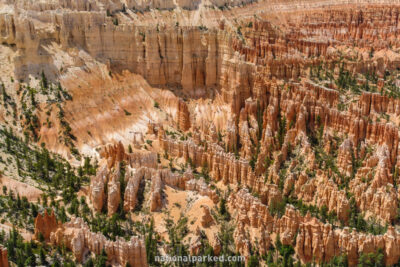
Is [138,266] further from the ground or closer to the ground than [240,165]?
closer to the ground

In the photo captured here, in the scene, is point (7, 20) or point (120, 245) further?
point (7, 20)

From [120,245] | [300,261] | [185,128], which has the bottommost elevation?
[300,261]

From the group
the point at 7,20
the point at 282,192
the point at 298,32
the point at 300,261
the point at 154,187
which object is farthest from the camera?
the point at 298,32

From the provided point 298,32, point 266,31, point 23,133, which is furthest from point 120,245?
point 298,32

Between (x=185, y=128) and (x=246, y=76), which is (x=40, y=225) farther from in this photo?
(x=246, y=76)

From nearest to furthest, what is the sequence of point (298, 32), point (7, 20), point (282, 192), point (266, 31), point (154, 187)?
point (154, 187)
point (282, 192)
point (7, 20)
point (266, 31)
point (298, 32)

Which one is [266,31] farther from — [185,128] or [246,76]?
[185,128]

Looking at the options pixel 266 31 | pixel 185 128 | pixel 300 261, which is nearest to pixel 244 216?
pixel 300 261
